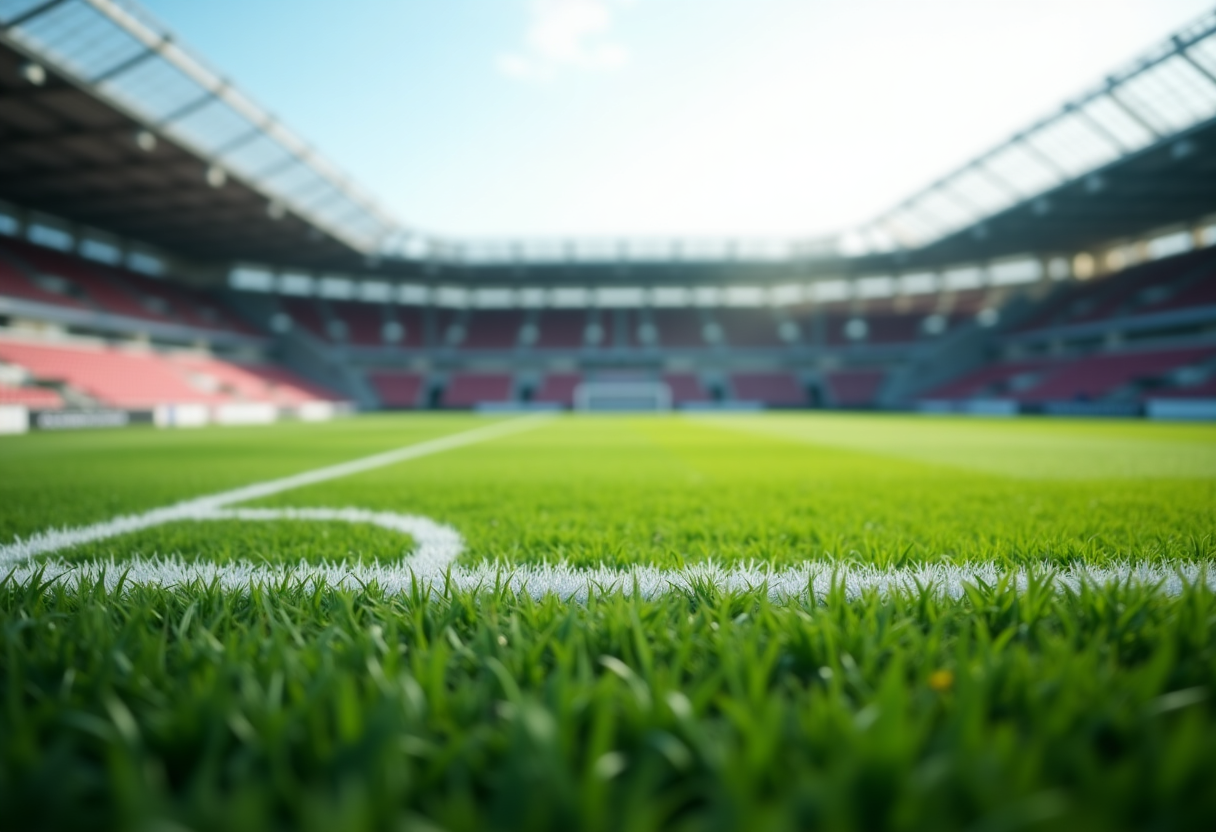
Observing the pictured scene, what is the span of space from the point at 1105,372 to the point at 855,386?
14.4 m

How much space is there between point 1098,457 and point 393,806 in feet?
30.9

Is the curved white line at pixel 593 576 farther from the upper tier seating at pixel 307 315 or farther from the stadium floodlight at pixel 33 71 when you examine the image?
the upper tier seating at pixel 307 315

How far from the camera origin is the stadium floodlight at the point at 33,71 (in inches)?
569

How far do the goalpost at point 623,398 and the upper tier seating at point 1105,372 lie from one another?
21.0m

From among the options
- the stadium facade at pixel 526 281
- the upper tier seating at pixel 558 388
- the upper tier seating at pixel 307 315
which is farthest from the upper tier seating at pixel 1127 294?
the upper tier seating at pixel 307 315

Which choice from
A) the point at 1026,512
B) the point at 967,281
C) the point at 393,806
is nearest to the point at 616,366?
the point at 967,281

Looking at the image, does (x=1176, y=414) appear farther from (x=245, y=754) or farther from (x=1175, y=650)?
(x=245, y=754)

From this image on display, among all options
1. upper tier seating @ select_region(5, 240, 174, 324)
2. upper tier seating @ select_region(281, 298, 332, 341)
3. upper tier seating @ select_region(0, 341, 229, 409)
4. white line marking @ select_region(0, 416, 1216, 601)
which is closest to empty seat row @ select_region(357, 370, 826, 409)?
upper tier seating @ select_region(281, 298, 332, 341)

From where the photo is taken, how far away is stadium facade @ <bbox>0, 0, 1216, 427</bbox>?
18281mm

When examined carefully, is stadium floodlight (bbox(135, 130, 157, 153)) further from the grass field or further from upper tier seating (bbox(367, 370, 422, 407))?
the grass field

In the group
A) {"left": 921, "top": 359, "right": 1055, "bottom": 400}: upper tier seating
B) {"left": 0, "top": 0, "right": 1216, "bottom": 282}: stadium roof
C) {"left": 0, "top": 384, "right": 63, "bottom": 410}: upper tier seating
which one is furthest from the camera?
{"left": 921, "top": 359, "right": 1055, "bottom": 400}: upper tier seating

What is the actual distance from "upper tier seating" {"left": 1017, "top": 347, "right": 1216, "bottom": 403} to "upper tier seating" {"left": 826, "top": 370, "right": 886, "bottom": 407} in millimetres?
10150

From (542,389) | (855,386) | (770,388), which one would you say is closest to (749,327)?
(770,388)

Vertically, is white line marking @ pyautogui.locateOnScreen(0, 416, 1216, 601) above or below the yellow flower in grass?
below
